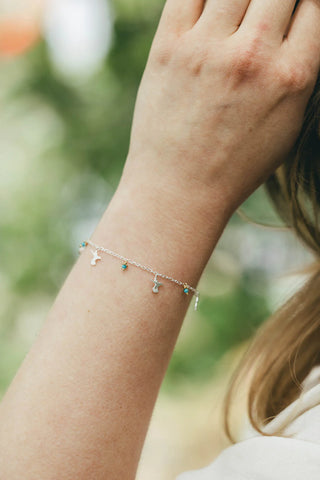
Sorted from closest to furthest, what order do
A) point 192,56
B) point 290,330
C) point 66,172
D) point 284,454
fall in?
point 284,454 → point 192,56 → point 290,330 → point 66,172

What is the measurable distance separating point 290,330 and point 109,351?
42 cm

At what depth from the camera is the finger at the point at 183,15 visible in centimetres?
81

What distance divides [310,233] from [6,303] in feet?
4.96

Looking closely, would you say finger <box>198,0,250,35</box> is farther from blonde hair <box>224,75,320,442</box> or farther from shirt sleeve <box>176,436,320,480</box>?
shirt sleeve <box>176,436,320,480</box>

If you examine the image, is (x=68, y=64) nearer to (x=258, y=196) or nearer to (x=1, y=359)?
(x=258, y=196)

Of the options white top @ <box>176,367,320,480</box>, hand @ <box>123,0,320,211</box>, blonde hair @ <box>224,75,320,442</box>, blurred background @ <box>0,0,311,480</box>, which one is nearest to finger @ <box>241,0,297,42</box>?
hand @ <box>123,0,320,211</box>

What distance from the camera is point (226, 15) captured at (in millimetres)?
777

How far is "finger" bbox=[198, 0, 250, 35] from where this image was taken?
2.55 ft

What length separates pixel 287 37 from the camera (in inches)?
30.3

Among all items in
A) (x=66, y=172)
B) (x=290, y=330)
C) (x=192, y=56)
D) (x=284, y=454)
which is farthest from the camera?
(x=66, y=172)

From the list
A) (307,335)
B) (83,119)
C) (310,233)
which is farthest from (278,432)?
(83,119)

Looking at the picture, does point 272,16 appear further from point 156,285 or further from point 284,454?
point 284,454

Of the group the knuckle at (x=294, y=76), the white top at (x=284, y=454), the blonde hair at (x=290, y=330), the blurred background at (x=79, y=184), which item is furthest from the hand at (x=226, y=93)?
the blurred background at (x=79, y=184)

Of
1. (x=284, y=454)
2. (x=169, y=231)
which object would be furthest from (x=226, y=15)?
(x=284, y=454)
